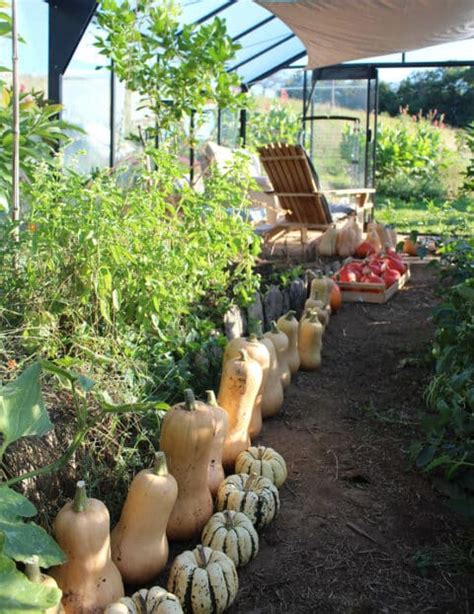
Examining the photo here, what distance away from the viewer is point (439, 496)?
295cm

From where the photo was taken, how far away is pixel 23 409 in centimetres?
197

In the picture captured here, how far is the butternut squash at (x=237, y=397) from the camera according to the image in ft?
10.2

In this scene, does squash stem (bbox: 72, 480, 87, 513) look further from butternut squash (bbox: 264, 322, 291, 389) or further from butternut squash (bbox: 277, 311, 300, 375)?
butternut squash (bbox: 277, 311, 300, 375)

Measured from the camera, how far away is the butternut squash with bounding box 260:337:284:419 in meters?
3.58

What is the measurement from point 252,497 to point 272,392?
1.03 meters

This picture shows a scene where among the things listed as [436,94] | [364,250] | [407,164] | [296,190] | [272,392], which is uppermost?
[436,94]

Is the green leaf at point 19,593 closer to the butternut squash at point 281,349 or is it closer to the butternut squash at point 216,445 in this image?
the butternut squash at point 216,445

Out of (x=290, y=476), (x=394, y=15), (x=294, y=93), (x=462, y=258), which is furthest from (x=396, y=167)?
(x=290, y=476)

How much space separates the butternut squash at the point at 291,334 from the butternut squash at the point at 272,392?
1.47ft

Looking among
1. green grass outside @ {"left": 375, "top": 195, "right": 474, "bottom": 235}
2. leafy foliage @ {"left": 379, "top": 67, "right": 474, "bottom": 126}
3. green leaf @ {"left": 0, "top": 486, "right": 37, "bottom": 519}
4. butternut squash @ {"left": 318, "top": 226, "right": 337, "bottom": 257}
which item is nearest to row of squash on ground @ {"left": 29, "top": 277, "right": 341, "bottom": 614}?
green leaf @ {"left": 0, "top": 486, "right": 37, "bottom": 519}

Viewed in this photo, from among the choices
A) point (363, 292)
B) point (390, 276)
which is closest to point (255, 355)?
point (363, 292)

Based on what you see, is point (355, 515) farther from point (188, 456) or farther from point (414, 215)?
point (414, 215)

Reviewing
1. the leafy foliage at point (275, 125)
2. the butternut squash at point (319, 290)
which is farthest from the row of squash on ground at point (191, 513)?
the leafy foliage at point (275, 125)

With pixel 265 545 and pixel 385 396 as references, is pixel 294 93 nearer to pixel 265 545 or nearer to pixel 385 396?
pixel 385 396
